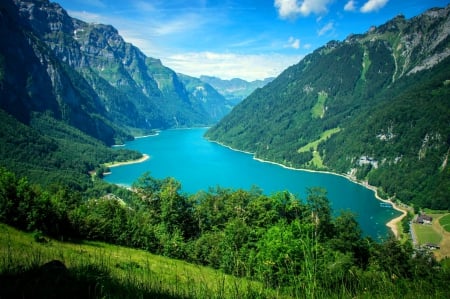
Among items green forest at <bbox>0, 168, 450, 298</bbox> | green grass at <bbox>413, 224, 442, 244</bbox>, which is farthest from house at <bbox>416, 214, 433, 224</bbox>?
green forest at <bbox>0, 168, 450, 298</bbox>

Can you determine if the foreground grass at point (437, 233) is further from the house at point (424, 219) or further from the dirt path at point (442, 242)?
the house at point (424, 219)

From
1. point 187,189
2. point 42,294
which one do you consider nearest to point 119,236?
point 42,294

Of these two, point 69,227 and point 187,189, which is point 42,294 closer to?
point 69,227

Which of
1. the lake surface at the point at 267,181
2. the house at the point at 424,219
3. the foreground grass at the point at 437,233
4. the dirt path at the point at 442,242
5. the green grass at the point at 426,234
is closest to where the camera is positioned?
the dirt path at the point at 442,242

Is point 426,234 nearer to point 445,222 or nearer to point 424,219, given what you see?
point 424,219

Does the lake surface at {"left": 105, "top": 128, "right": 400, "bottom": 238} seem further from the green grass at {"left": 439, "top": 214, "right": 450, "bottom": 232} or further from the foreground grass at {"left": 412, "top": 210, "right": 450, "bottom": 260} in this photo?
the green grass at {"left": 439, "top": 214, "right": 450, "bottom": 232}

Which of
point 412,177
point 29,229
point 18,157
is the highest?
point 29,229

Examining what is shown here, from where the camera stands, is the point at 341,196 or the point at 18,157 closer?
the point at 341,196

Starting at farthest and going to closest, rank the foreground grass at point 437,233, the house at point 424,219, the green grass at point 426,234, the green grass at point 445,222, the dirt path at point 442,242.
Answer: the house at point 424,219 < the green grass at point 445,222 < the green grass at point 426,234 < the foreground grass at point 437,233 < the dirt path at point 442,242

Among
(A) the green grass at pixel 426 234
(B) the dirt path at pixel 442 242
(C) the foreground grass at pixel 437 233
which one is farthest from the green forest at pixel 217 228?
(A) the green grass at pixel 426 234
